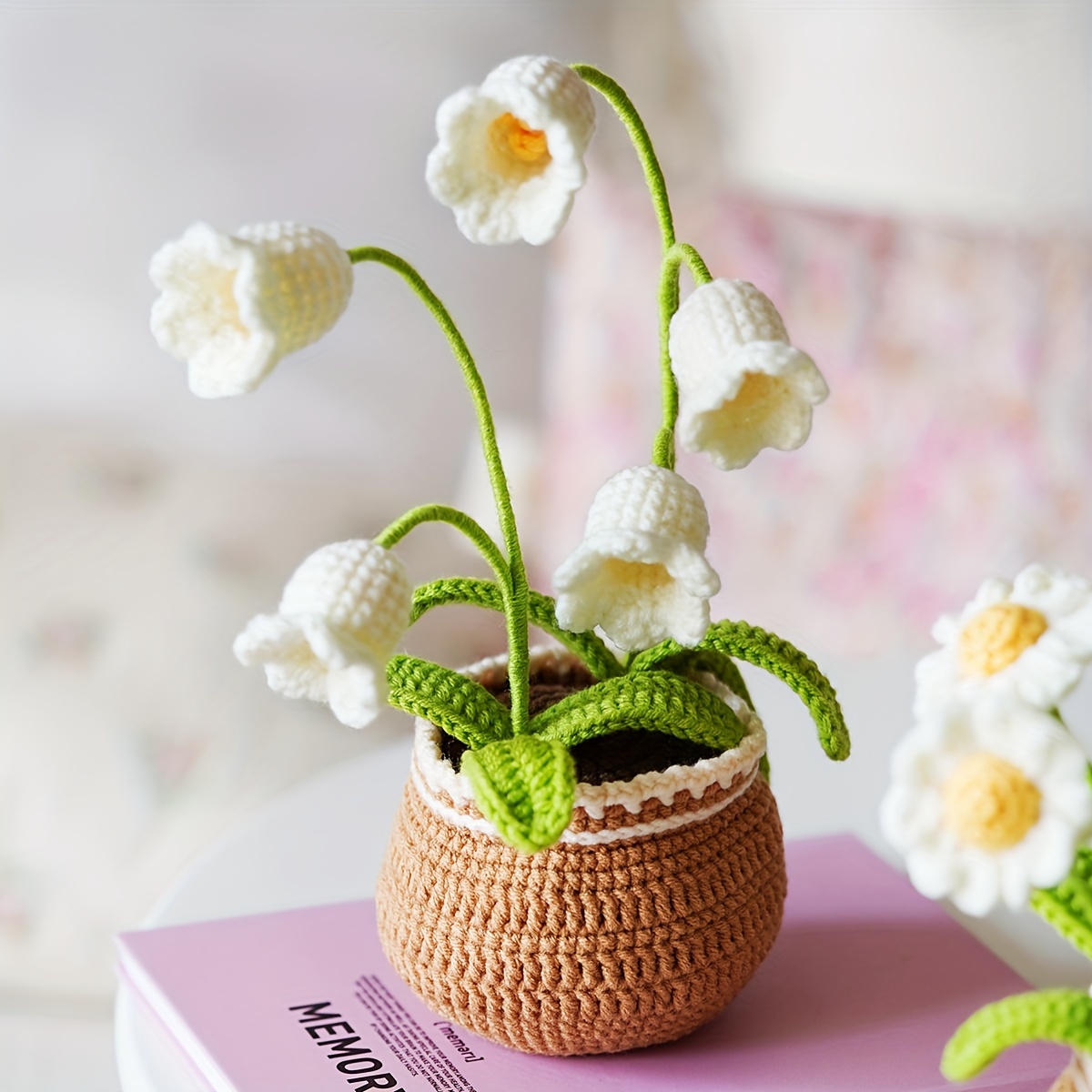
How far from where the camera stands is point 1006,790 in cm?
34

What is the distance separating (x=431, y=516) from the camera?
0.48 meters

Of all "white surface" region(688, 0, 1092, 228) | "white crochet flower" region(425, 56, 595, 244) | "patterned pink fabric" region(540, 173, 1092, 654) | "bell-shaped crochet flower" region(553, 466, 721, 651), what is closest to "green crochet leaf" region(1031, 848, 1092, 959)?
"bell-shaped crochet flower" region(553, 466, 721, 651)

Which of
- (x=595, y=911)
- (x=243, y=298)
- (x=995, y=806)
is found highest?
(x=243, y=298)

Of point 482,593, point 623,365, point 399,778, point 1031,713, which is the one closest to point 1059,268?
point 623,365

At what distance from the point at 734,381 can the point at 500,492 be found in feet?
0.33

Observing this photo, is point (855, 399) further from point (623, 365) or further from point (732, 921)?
point (732, 921)

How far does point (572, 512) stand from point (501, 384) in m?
0.14

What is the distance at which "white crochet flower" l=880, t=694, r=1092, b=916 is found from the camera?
0.33m

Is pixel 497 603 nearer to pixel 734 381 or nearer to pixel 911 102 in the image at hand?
pixel 734 381

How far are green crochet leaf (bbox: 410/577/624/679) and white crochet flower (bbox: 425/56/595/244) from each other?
0.15 meters

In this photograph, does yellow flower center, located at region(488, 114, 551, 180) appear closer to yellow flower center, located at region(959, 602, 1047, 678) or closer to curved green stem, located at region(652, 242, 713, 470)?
curved green stem, located at region(652, 242, 713, 470)

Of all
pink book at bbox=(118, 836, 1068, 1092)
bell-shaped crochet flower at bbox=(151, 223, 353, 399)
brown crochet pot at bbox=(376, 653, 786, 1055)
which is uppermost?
bell-shaped crochet flower at bbox=(151, 223, 353, 399)

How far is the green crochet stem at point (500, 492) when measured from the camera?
459 millimetres

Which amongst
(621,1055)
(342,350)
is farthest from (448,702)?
(342,350)
